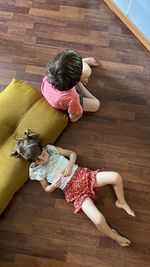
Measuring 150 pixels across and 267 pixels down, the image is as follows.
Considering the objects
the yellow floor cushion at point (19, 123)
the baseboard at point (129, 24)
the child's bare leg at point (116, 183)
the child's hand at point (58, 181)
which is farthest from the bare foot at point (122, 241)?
the baseboard at point (129, 24)

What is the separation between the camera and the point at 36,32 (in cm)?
195

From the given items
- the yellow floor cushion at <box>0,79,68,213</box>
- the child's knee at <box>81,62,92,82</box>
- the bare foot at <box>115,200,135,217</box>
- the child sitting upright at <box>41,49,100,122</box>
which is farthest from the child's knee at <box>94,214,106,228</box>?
the child's knee at <box>81,62,92,82</box>

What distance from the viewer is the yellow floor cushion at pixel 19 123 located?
1.60 metres

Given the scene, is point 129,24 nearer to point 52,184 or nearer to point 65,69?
point 65,69

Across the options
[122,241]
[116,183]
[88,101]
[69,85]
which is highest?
[69,85]

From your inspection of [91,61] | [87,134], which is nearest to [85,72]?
[91,61]

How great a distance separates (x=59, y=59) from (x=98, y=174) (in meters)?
0.47

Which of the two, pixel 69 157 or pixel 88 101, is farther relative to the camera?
pixel 88 101

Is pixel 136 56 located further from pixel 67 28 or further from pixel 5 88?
pixel 5 88

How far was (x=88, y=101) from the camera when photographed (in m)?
1.75

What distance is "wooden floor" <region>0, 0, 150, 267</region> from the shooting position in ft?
5.21

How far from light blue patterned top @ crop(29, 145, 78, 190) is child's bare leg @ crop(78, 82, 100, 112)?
258 millimetres

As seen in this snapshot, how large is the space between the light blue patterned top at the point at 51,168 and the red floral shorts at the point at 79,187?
21mm

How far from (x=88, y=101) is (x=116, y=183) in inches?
14.7
